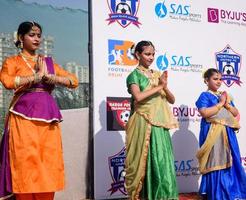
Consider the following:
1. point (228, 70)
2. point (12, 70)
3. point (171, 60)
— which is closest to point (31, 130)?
point (12, 70)

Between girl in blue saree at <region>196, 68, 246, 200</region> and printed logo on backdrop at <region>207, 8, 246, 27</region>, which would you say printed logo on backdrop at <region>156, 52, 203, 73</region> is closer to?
printed logo on backdrop at <region>207, 8, 246, 27</region>

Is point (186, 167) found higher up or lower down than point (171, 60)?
lower down

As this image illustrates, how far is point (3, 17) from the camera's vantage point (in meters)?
4.26

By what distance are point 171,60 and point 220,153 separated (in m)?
1.41

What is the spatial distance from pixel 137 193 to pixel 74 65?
1.71 metres

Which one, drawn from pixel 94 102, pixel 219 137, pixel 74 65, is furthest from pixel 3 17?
pixel 219 137

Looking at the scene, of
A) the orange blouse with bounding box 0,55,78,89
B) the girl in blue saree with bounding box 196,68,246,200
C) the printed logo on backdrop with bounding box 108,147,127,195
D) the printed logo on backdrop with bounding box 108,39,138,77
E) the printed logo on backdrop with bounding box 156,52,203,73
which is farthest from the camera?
the printed logo on backdrop with bounding box 156,52,203,73

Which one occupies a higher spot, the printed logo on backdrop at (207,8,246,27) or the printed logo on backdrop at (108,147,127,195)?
the printed logo on backdrop at (207,8,246,27)

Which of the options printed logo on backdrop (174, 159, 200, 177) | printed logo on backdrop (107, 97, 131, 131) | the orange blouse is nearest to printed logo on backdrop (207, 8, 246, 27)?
printed logo on backdrop (107, 97, 131, 131)

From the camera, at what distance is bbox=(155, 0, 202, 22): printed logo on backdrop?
5.27m

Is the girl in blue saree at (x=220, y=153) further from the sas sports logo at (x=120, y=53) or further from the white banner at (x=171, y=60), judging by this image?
the sas sports logo at (x=120, y=53)

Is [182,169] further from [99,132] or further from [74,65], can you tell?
[74,65]

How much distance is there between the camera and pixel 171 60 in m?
5.29

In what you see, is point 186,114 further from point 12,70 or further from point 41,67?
point 12,70
